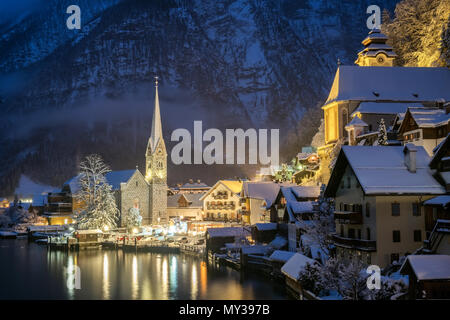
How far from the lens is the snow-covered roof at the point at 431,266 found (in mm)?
22078

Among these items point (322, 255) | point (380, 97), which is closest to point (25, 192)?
point (380, 97)

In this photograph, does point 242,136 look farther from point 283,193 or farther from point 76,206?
point 283,193

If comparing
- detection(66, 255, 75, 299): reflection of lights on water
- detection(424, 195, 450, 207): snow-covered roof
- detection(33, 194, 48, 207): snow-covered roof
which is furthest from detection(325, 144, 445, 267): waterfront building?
detection(33, 194, 48, 207): snow-covered roof

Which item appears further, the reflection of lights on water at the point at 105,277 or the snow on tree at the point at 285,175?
the snow on tree at the point at 285,175

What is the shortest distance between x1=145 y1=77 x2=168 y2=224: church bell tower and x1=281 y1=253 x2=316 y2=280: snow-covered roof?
65.1 metres

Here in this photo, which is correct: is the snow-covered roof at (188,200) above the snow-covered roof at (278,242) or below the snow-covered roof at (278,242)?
above

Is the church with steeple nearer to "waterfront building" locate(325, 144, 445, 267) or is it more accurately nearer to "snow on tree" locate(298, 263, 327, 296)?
"waterfront building" locate(325, 144, 445, 267)

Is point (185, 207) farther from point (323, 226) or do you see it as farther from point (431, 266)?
point (431, 266)

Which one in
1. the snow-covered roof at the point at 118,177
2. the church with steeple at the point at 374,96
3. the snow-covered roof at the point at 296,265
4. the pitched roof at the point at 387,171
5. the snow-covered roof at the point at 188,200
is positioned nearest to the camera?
the pitched roof at the point at 387,171

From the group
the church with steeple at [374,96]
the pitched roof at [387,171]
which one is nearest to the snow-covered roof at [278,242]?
the church with steeple at [374,96]

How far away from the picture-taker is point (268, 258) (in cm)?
4412

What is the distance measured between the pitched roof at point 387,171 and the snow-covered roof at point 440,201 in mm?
880

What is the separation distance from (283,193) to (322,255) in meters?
14.2

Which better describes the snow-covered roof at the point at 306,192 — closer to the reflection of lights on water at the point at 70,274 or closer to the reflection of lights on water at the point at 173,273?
the reflection of lights on water at the point at 173,273
